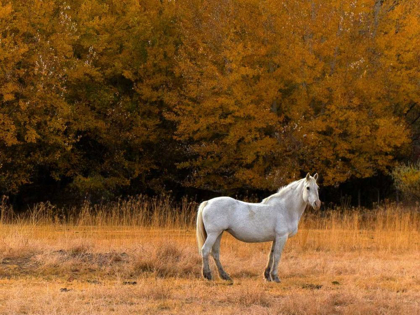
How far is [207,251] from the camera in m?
12.2

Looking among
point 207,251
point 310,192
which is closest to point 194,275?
point 207,251

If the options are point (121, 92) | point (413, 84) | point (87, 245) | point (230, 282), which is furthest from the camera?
point (121, 92)

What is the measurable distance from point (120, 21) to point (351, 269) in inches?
678

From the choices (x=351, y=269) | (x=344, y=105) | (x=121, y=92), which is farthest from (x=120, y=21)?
(x=351, y=269)

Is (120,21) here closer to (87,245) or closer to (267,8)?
(267,8)

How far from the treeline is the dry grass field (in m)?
6.39

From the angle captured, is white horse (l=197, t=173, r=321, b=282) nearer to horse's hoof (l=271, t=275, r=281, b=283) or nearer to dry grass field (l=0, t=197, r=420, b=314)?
horse's hoof (l=271, t=275, r=281, b=283)

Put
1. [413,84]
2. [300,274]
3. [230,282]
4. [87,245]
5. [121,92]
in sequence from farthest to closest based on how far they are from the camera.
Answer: [121,92], [413,84], [87,245], [300,274], [230,282]

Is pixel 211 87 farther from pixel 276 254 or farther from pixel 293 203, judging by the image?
pixel 276 254

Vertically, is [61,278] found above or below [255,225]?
below

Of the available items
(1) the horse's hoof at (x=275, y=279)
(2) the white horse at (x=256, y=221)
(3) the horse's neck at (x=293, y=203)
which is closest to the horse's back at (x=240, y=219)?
(2) the white horse at (x=256, y=221)

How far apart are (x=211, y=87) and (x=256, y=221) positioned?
13129 millimetres

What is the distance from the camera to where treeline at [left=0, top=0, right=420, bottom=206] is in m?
25.0

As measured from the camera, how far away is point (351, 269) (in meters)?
13.7
